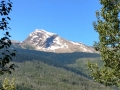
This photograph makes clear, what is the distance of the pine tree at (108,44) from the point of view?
973 inches

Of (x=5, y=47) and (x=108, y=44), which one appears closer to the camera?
(x=5, y=47)

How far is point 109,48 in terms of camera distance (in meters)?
26.5

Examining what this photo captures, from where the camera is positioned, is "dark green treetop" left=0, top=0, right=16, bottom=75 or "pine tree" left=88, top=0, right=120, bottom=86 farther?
"pine tree" left=88, top=0, right=120, bottom=86

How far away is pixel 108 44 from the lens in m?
26.5

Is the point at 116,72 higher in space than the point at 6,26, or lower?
lower

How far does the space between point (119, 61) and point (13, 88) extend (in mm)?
28880

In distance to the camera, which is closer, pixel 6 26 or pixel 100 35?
pixel 6 26

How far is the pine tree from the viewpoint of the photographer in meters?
24.7

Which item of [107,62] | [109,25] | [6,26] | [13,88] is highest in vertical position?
[109,25]

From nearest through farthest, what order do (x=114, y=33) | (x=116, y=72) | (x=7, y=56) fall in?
(x=7, y=56) → (x=116, y=72) → (x=114, y=33)

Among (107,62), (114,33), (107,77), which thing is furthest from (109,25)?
(107,77)

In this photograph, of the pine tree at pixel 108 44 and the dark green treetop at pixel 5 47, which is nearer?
the dark green treetop at pixel 5 47

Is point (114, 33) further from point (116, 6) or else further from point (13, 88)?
point (13, 88)

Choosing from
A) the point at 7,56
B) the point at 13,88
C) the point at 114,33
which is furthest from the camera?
the point at 13,88
